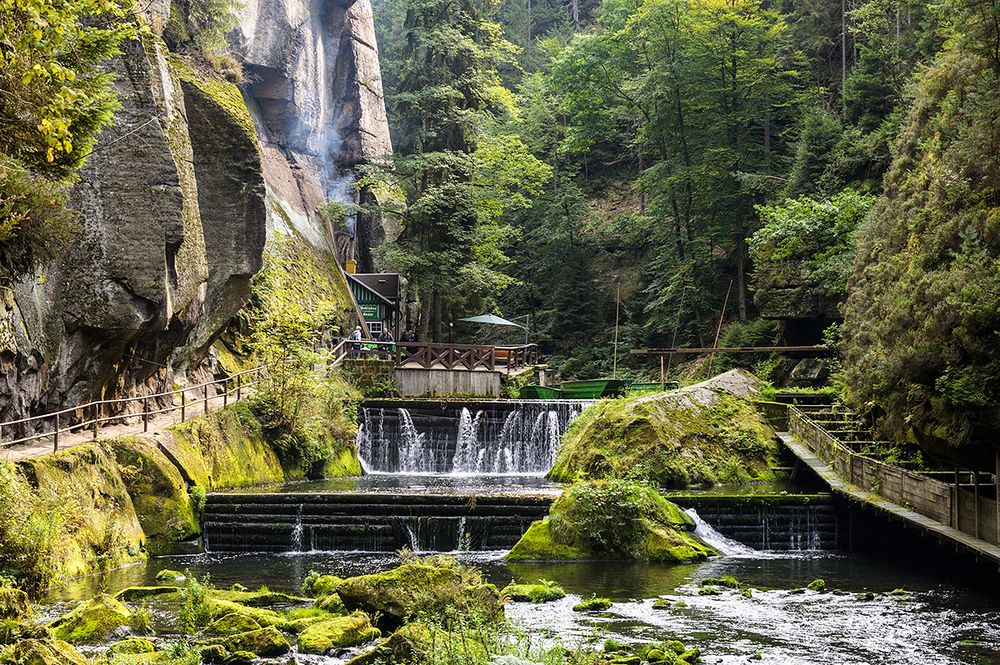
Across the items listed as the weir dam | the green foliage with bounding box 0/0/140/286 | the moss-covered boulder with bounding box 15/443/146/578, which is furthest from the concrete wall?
the green foliage with bounding box 0/0/140/286

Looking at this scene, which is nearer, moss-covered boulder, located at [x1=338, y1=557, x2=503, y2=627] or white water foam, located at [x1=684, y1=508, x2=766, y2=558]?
moss-covered boulder, located at [x1=338, y1=557, x2=503, y2=627]

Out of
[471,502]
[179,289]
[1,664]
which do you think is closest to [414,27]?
[179,289]

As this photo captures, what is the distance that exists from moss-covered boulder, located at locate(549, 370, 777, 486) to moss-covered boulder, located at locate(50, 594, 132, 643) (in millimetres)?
11120

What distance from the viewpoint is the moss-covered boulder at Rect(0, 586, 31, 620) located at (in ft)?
33.2

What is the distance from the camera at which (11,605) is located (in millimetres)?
10203

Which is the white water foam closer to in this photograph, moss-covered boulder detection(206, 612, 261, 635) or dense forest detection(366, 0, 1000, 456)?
dense forest detection(366, 0, 1000, 456)

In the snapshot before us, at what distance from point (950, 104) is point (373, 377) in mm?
20643

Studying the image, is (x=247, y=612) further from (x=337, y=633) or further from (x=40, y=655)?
(x=40, y=655)

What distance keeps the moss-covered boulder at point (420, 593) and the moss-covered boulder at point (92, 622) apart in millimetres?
2312

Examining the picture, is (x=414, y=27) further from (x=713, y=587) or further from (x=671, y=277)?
(x=713, y=587)

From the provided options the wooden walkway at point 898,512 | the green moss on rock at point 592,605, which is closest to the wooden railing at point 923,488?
the wooden walkway at point 898,512

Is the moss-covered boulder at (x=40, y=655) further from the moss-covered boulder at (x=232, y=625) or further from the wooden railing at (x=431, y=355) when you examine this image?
the wooden railing at (x=431, y=355)

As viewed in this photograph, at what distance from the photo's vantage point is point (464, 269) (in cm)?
3634

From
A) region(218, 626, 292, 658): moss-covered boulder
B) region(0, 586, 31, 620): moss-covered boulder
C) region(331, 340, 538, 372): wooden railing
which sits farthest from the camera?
region(331, 340, 538, 372): wooden railing
